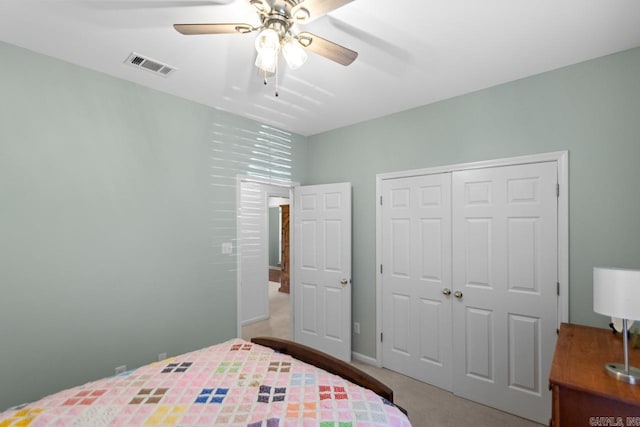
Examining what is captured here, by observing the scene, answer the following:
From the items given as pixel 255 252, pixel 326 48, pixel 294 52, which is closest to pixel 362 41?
pixel 326 48

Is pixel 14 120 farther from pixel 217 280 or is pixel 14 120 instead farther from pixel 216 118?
pixel 217 280

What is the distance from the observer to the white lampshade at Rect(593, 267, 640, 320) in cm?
133

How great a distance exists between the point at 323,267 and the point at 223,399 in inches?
88.1

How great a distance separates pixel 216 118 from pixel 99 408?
8.06 ft

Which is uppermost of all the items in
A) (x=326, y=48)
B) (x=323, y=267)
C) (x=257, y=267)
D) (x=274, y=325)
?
(x=326, y=48)

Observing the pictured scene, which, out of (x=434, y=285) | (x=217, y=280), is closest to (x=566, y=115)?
(x=434, y=285)

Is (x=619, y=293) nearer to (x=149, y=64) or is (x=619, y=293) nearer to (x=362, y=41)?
(x=362, y=41)

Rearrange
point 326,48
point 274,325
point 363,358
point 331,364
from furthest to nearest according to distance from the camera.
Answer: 1. point 274,325
2. point 363,358
3. point 331,364
4. point 326,48

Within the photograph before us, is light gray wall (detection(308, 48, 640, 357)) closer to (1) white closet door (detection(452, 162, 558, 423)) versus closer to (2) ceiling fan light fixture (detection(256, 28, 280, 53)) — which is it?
(1) white closet door (detection(452, 162, 558, 423))

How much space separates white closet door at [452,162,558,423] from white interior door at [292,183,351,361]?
113 cm

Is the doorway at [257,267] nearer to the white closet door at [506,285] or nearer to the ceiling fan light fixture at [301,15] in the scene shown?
the white closet door at [506,285]

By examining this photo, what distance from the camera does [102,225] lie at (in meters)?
2.35

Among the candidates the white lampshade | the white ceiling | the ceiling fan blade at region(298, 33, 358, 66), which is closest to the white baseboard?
the white lampshade

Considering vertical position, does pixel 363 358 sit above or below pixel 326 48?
below
